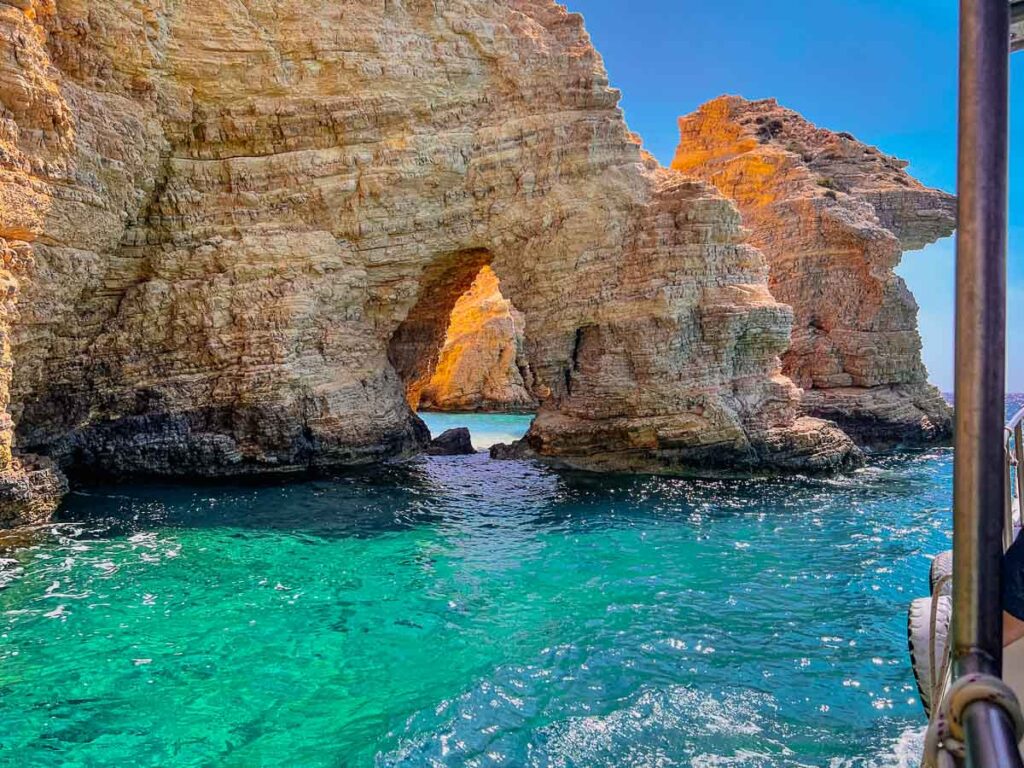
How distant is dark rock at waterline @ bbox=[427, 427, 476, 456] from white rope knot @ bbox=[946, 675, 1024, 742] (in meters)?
19.4

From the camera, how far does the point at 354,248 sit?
17375 millimetres

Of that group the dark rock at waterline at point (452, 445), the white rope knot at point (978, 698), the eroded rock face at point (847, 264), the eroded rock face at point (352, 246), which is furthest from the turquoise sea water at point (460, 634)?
the eroded rock face at point (847, 264)

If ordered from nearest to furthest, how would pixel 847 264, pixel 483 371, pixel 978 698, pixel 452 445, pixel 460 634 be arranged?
A: pixel 978 698, pixel 460 634, pixel 452 445, pixel 847 264, pixel 483 371

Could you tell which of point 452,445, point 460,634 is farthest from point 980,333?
point 452,445

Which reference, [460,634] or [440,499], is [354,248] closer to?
[440,499]

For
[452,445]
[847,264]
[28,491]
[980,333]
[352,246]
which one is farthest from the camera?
[847,264]

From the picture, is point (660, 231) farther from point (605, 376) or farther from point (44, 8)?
point (44, 8)

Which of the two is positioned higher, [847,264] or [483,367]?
[847,264]

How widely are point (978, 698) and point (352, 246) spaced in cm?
1708

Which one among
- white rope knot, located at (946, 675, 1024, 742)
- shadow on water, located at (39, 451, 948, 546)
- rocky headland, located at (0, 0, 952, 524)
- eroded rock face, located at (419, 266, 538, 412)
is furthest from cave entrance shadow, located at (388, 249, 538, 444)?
white rope knot, located at (946, 675, 1024, 742)

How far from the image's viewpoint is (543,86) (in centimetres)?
1838

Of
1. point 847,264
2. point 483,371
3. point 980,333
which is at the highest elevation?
point 847,264

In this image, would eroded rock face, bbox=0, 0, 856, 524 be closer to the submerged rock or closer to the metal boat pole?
the submerged rock

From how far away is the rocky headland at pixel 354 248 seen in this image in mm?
15070
